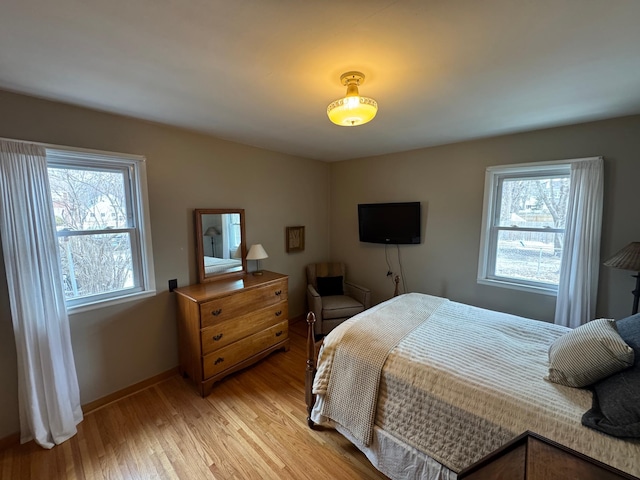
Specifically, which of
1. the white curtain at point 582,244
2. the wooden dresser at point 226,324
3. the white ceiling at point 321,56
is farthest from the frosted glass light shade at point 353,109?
the white curtain at point 582,244

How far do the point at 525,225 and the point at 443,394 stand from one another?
224cm

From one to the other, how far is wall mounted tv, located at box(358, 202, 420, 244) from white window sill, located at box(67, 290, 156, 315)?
2.63 metres

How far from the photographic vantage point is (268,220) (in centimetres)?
333

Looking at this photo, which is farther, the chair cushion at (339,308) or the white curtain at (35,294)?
the chair cushion at (339,308)

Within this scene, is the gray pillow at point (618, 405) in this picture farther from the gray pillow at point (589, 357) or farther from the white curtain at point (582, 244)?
the white curtain at point (582, 244)

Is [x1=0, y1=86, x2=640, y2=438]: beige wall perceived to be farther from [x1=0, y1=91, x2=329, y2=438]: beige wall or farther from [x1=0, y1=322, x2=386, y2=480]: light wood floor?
[x1=0, y1=322, x2=386, y2=480]: light wood floor

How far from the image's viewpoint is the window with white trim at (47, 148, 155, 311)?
1.95 m

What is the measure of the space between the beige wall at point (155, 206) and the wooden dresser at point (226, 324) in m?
0.26

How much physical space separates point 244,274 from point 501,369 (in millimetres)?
2490

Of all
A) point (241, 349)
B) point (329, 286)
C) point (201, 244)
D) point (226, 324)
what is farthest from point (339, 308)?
point (201, 244)

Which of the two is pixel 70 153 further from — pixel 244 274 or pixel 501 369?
pixel 501 369

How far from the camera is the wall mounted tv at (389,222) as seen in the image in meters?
3.27

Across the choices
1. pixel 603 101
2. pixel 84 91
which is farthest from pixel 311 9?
pixel 603 101

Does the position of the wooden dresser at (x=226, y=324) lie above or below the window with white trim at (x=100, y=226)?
below
